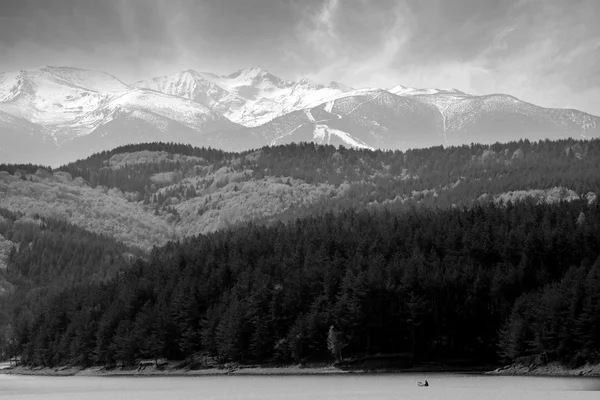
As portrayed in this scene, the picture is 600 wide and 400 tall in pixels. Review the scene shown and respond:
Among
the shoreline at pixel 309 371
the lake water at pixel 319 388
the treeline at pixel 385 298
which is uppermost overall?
the treeline at pixel 385 298

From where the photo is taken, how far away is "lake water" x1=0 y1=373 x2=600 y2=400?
109500 millimetres

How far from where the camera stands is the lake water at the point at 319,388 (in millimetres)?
109500

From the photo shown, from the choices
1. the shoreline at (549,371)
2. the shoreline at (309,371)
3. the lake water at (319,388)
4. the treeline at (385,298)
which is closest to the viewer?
the lake water at (319,388)

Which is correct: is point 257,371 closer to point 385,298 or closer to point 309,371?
point 309,371

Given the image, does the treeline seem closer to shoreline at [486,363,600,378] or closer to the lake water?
shoreline at [486,363,600,378]

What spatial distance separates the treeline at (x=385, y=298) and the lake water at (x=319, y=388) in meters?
7.82

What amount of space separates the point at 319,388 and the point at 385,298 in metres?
28.9

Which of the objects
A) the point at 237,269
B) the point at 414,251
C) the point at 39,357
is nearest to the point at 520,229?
the point at 414,251

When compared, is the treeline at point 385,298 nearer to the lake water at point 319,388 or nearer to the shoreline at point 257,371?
the shoreline at point 257,371

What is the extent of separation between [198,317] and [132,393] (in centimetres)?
4496

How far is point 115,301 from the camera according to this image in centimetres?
19050

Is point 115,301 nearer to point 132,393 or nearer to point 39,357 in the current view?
point 39,357

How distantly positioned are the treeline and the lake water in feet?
25.7

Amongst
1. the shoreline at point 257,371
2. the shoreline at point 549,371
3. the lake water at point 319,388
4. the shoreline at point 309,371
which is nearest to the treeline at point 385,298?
the shoreline at point 549,371
